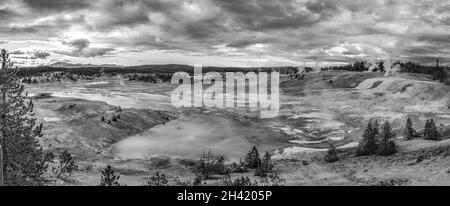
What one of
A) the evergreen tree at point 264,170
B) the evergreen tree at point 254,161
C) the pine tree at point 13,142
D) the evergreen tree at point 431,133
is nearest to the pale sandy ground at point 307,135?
the evergreen tree at point 264,170

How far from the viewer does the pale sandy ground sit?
79.5 feet

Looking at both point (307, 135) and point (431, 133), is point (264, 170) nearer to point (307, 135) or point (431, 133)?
point (431, 133)

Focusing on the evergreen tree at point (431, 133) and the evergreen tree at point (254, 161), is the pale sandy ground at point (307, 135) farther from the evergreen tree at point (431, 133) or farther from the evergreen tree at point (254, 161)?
the evergreen tree at point (254, 161)

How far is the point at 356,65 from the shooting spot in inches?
5197

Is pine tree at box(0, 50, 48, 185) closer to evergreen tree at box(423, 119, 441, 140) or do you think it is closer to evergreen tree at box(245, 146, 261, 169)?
evergreen tree at box(245, 146, 261, 169)

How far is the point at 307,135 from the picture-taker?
42.2m

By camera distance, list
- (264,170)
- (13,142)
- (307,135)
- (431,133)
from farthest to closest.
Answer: (307,135) < (431,133) < (264,170) < (13,142)

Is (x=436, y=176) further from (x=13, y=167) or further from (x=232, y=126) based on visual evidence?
(x=232, y=126)

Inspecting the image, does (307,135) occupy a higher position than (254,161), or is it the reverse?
(254,161)

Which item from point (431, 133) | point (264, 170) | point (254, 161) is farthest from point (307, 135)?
point (264, 170)

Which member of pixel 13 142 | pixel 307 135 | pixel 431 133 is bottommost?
pixel 307 135
